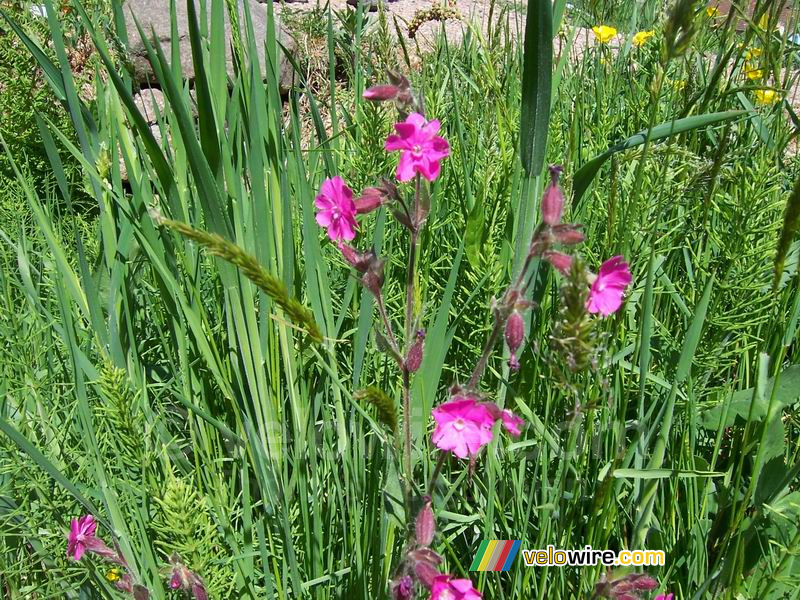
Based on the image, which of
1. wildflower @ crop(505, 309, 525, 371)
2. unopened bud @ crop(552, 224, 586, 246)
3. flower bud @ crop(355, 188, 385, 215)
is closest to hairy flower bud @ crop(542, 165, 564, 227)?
unopened bud @ crop(552, 224, 586, 246)

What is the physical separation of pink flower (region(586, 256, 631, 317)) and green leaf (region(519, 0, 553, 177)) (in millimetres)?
293

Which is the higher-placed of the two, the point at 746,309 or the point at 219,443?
the point at 746,309

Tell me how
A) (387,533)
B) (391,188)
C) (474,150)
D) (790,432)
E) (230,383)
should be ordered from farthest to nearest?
(474,150)
(790,432)
(230,383)
(387,533)
(391,188)

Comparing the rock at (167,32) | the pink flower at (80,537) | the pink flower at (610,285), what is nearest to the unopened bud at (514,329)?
the pink flower at (610,285)

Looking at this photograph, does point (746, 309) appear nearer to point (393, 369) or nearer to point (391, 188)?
point (393, 369)

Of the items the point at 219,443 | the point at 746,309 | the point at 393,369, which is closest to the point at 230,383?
the point at 219,443

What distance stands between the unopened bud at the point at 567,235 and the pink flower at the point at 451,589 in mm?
445

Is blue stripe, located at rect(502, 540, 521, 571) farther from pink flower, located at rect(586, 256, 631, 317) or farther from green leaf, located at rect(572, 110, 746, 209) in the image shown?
green leaf, located at rect(572, 110, 746, 209)

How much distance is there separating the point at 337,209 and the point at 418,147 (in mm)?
172

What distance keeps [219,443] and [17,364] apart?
0.44 metres

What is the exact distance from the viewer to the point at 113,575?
4.02ft

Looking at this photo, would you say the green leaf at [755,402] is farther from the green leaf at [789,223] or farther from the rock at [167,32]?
the rock at [167,32]

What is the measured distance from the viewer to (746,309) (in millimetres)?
1521

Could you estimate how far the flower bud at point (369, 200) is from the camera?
3.31 ft
